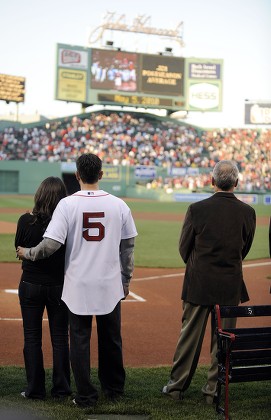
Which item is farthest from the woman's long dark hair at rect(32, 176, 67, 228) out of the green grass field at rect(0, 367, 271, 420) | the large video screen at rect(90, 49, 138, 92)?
the large video screen at rect(90, 49, 138, 92)

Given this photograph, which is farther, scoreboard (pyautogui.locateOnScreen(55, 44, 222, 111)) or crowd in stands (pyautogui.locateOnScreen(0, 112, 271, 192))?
scoreboard (pyautogui.locateOnScreen(55, 44, 222, 111))

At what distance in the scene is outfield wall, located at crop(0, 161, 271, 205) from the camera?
4303 cm

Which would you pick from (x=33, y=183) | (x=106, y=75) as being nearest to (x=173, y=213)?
(x=33, y=183)

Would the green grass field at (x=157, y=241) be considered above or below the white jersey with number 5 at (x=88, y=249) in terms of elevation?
below

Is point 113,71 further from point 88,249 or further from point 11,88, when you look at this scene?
point 88,249

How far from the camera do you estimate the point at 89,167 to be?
481 cm

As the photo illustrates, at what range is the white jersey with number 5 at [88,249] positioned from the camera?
15.4 ft

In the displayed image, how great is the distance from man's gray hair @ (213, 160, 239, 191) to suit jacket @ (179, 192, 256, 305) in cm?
7

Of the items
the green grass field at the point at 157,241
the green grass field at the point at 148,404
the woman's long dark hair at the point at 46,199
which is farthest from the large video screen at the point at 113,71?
the woman's long dark hair at the point at 46,199

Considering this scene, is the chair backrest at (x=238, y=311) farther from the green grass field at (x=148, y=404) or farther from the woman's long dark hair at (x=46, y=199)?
the woman's long dark hair at (x=46, y=199)

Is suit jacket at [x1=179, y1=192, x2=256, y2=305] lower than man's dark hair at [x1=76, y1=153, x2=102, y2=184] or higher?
lower

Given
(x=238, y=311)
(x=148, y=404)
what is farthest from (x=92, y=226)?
(x=148, y=404)

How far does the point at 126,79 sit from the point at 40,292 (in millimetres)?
47316

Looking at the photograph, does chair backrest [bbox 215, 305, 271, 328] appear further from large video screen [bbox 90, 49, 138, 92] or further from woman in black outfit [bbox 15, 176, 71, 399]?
large video screen [bbox 90, 49, 138, 92]
